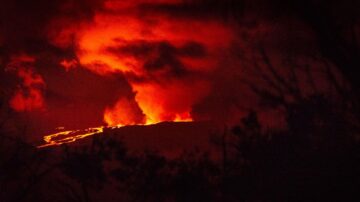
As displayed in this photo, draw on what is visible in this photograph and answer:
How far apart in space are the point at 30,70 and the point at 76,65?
167 cm

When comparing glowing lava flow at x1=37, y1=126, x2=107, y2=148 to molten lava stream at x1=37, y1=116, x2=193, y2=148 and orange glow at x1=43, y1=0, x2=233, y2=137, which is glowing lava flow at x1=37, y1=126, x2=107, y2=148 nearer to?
molten lava stream at x1=37, y1=116, x2=193, y2=148

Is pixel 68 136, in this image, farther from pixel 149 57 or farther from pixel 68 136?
pixel 149 57

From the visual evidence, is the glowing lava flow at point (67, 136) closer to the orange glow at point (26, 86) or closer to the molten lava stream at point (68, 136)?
the molten lava stream at point (68, 136)

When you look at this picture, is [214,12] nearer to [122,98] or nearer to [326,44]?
[122,98]

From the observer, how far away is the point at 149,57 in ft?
70.2

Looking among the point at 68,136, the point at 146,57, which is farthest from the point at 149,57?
the point at 68,136

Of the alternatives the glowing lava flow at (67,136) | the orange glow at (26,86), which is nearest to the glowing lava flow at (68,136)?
the glowing lava flow at (67,136)

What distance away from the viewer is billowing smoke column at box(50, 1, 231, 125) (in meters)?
20.8

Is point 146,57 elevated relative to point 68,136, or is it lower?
elevated

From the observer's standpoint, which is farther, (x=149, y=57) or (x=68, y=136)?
(x=149, y=57)

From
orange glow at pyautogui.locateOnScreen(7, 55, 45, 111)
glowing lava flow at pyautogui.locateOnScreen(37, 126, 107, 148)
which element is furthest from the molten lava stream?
orange glow at pyautogui.locateOnScreen(7, 55, 45, 111)

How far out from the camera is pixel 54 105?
2088cm

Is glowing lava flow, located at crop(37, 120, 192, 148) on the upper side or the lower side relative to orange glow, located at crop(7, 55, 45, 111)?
lower

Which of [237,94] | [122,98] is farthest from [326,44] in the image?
[122,98]
